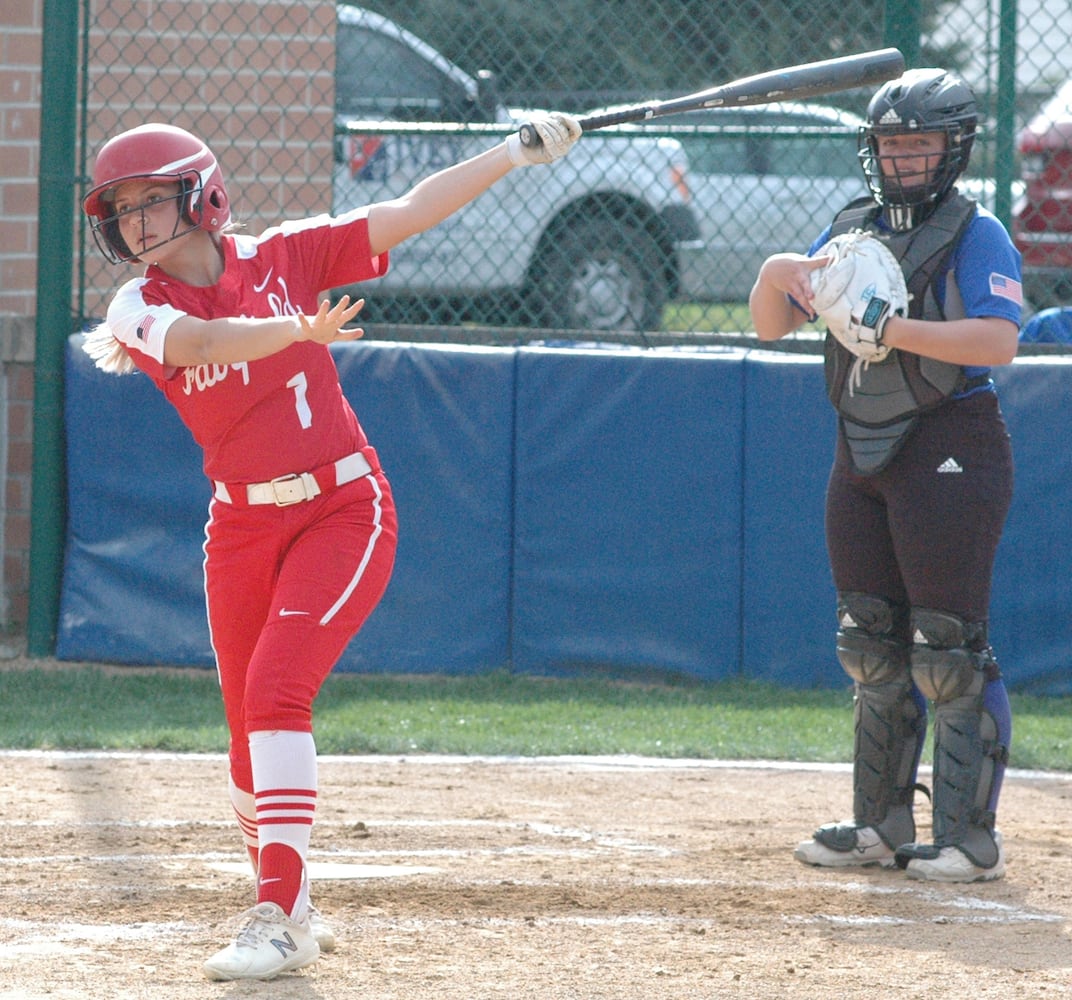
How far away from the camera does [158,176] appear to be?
3549 millimetres

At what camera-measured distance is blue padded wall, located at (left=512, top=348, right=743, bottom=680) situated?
680 cm

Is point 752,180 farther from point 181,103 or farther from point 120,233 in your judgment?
point 120,233

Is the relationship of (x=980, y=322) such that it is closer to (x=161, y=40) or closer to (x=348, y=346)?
(x=348, y=346)

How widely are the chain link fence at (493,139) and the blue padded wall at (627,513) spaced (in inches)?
22.0

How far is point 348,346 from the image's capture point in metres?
6.98

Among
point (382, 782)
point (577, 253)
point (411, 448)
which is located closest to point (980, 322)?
point (382, 782)

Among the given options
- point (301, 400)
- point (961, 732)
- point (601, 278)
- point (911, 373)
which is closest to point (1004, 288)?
point (911, 373)

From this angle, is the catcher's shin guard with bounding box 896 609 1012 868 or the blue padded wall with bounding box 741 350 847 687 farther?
the blue padded wall with bounding box 741 350 847 687

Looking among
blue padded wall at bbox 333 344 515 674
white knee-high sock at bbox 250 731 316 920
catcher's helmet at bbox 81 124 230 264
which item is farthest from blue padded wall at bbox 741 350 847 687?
white knee-high sock at bbox 250 731 316 920

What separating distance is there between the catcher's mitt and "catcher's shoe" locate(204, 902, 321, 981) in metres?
1.87

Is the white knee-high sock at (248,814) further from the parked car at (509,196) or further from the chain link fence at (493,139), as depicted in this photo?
the parked car at (509,196)

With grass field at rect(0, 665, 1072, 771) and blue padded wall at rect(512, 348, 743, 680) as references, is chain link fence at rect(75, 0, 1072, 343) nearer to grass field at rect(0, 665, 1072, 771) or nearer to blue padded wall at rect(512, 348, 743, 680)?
blue padded wall at rect(512, 348, 743, 680)

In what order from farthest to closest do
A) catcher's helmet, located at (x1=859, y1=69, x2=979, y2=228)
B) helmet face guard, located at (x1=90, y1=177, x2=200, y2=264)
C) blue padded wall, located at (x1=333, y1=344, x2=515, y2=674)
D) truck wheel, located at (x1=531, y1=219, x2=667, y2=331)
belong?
truck wheel, located at (x1=531, y1=219, x2=667, y2=331) → blue padded wall, located at (x1=333, y1=344, x2=515, y2=674) → catcher's helmet, located at (x1=859, y1=69, x2=979, y2=228) → helmet face guard, located at (x1=90, y1=177, x2=200, y2=264)

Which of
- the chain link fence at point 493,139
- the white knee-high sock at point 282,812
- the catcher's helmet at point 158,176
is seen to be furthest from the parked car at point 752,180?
the white knee-high sock at point 282,812
